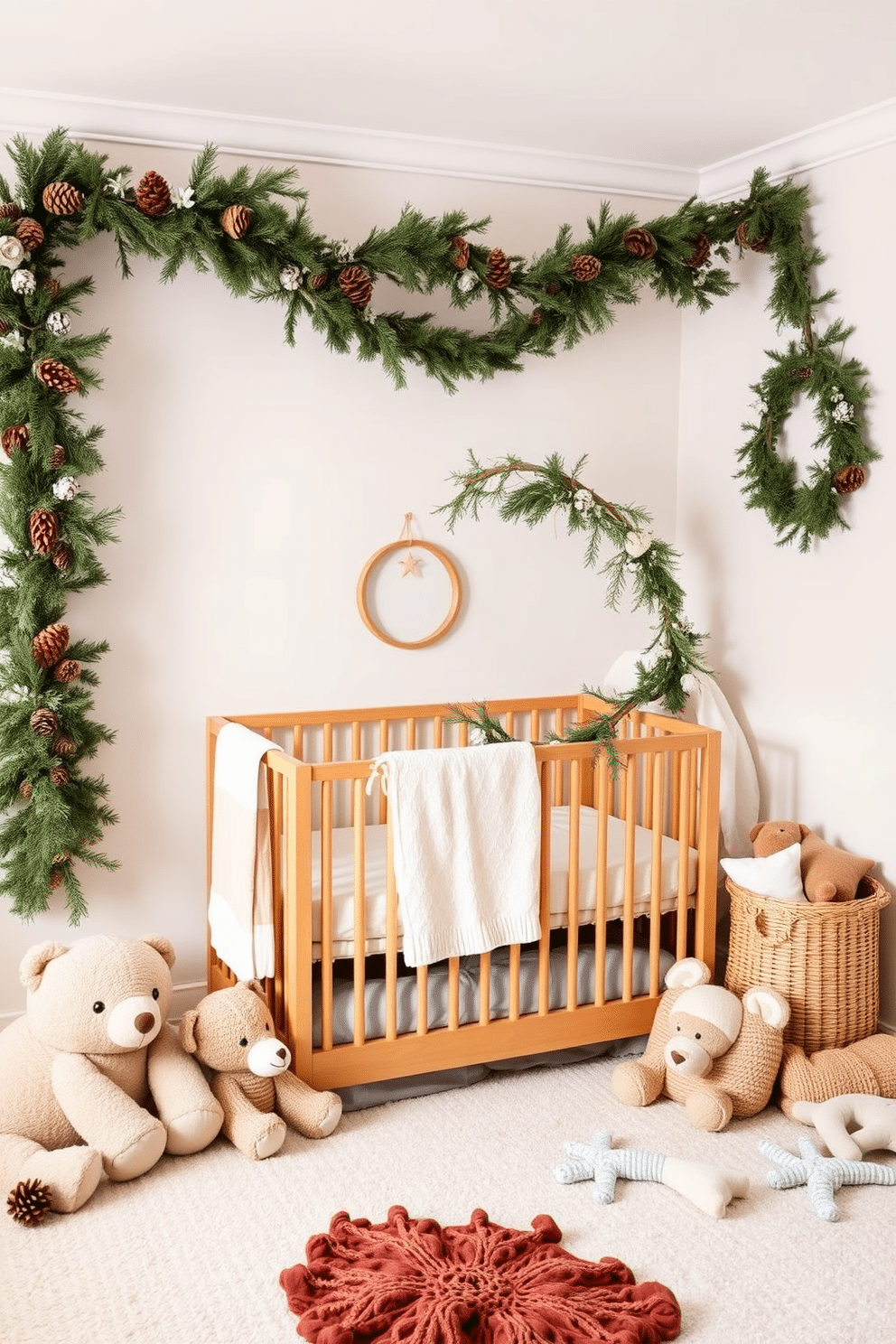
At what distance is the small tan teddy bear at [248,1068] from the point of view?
2.42 m

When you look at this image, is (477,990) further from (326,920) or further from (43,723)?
(43,723)

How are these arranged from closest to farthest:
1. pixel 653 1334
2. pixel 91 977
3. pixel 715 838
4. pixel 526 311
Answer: pixel 653 1334 < pixel 91 977 < pixel 715 838 < pixel 526 311

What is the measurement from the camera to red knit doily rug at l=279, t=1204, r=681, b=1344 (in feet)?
5.94

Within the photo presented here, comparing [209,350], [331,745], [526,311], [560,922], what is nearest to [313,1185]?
[560,922]

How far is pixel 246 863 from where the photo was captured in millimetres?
2586

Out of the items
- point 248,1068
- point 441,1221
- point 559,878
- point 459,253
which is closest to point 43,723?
point 248,1068

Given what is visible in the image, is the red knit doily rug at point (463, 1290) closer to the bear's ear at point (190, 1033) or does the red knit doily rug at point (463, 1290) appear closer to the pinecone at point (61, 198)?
the bear's ear at point (190, 1033)

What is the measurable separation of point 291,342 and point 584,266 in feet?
2.46

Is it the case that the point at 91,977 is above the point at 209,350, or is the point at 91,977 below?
below

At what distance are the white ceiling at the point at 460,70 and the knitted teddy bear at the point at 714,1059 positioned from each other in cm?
199

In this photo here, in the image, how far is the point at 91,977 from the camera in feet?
7.81

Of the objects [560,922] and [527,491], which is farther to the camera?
[527,491]

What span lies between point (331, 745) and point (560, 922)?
74cm

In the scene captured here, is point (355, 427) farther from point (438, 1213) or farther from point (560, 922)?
point (438, 1213)
